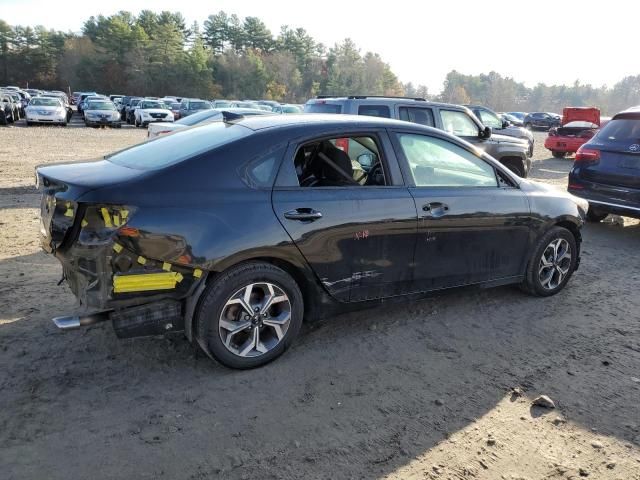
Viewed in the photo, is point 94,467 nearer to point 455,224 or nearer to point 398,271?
point 398,271

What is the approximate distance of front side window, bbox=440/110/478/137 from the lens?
8.55 metres

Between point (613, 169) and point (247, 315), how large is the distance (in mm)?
6135

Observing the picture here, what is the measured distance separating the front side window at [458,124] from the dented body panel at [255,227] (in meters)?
4.32

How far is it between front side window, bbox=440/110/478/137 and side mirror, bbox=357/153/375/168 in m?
4.55

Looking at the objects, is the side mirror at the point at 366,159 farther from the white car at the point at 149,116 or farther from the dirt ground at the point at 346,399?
the white car at the point at 149,116

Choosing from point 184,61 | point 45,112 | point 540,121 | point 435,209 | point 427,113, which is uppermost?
point 184,61

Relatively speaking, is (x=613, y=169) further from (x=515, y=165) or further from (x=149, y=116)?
(x=149, y=116)

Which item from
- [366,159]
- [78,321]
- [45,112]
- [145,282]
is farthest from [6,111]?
[145,282]

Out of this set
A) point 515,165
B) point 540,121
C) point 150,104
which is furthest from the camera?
point 540,121

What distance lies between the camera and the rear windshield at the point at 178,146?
343 centimetres

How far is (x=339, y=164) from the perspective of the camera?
4105 mm

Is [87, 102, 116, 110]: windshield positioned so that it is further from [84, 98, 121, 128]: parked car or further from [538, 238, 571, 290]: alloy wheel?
[538, 238, 571, 290]: alloy wheel

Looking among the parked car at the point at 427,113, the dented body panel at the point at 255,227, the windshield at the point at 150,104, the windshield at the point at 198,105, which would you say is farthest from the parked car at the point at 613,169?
the windshield at the point at 198,105

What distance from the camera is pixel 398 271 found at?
394 cm
